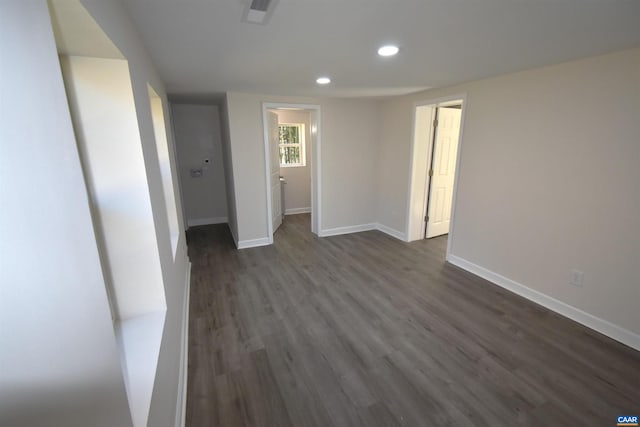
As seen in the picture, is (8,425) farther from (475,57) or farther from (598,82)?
(598,82)

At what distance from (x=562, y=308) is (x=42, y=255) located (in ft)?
11.5

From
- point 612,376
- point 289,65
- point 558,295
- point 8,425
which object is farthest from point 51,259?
point 558,295

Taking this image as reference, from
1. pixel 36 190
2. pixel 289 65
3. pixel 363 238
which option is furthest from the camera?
pixel 363 238

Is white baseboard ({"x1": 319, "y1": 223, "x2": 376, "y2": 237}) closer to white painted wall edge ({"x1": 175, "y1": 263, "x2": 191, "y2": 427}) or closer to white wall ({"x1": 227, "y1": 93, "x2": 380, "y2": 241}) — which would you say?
white wall ({"x1": 227, "y1": 93, "x2": 380, "y2": 241})

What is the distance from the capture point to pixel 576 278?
2445mm

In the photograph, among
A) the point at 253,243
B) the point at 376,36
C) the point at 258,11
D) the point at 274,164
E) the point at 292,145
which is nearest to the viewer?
the point at 258,11

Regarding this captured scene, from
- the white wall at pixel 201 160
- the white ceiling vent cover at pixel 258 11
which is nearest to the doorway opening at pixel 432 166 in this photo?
the white ceiling vent cover at pixel 258 11

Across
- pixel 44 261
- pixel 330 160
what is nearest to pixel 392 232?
pixel 330 160

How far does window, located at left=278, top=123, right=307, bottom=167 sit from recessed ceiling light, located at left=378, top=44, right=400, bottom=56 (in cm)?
411

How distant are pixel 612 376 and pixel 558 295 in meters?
0.83

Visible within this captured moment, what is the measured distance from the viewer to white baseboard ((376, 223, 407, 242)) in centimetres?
451

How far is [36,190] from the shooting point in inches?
19.5

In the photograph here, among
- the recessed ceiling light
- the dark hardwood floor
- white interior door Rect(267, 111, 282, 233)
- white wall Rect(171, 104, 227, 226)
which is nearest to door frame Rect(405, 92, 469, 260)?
the dark hardwood floor

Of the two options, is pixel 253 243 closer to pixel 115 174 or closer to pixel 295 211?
pixel 295 211
